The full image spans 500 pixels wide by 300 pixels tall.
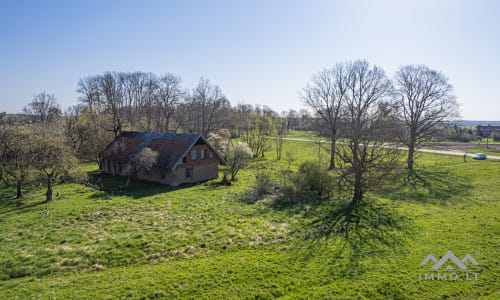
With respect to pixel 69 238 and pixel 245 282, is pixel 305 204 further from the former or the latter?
pixel 69 238

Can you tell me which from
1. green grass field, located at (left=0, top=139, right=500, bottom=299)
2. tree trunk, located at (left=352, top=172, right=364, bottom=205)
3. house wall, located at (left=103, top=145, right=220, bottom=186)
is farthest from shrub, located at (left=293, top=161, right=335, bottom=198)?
house wall, located at (left=103, top=145, right=220, bottom=186)

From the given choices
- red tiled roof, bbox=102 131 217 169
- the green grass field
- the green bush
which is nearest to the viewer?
the green grass field

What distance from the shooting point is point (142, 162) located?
27344 mm

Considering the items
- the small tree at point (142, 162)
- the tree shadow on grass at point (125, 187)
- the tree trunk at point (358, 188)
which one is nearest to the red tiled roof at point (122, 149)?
the tree shadow on grass at point (125, 187)

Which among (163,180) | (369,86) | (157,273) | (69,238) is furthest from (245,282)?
(369,86)

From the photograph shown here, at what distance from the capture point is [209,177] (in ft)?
105

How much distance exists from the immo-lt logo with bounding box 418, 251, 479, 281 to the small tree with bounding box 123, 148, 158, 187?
24105 mm

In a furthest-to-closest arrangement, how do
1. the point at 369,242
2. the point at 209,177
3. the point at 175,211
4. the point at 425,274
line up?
the point at 209,177, the point at 175,211, the point at 369,242, the point at 425,274

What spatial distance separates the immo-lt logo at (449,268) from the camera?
10.6m

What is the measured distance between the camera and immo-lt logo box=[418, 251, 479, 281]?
34.8 feet

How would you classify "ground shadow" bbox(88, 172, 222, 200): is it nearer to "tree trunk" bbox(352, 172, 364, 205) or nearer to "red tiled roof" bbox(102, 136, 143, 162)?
"red tiled roof" bbox(102, 136, 143, 162)

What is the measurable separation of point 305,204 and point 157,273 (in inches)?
521

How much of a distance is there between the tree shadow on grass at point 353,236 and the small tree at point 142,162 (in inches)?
707

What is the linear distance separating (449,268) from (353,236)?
14.5ft
